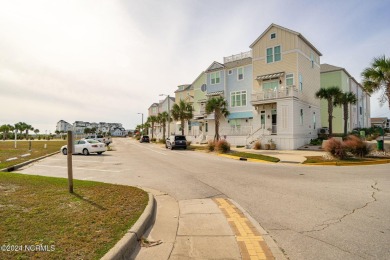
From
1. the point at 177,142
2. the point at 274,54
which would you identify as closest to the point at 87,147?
the point at 177,142

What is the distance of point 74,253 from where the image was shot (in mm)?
3484

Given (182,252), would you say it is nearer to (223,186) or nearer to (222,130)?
(223,186)

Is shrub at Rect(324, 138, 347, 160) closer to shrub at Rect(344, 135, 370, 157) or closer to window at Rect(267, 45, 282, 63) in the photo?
shrub at Rect(344, 135, 370, 157)

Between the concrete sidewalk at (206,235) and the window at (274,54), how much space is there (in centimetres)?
2623

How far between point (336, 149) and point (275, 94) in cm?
1273

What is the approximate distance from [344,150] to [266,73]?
53.5 ft

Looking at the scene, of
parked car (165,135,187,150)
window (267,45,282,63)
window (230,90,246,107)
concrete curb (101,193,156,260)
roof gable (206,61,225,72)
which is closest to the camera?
concrete curb (101,193,156,260)

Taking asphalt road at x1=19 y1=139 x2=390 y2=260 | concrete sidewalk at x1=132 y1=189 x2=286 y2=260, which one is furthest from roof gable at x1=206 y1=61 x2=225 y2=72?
concrete sidewalk at x1=132 y1=189 x2=286 y2=260

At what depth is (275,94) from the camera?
27.4m

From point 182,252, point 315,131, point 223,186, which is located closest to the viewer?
point 182,252

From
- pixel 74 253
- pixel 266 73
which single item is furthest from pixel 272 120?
pixel 74 253

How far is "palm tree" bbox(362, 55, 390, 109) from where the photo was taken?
17844 mm

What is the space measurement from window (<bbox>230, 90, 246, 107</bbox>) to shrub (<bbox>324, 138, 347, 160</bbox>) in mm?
21035

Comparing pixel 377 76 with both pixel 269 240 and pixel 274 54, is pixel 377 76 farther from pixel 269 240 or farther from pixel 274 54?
pixel 269 240
